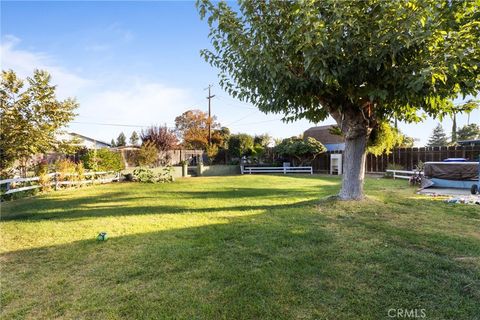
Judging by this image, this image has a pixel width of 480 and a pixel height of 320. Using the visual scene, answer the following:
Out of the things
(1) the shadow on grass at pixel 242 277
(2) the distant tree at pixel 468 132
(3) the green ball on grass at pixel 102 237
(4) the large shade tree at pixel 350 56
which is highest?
(2) the distant tree at pixel 468 132

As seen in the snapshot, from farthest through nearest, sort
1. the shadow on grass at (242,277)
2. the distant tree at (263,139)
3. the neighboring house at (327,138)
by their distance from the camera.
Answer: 1. the distant tree at (263,139)
2. the neighboring house at (327,138)
3. the shadow on grass at (242,277)

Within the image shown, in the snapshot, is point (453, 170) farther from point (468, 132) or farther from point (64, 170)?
point (468, 132)

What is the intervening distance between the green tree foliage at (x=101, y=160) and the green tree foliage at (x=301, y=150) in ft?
39.2

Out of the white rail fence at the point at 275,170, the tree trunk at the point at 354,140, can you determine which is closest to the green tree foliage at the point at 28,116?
the tree trunk at the point at 354,140

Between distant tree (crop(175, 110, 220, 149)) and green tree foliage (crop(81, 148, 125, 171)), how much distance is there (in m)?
16.3

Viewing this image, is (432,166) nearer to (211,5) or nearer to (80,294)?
(211,5)

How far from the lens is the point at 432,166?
34.9ft

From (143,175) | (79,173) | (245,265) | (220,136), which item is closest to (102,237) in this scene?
(245,265)

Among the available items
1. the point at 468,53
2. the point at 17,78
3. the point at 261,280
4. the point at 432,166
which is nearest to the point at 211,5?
the point at 468,53

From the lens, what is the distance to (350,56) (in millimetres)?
4855

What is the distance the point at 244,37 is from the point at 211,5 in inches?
34.8

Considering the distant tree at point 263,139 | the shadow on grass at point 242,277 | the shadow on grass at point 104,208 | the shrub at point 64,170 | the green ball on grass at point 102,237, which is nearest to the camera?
the shadow on grass at point 242,277

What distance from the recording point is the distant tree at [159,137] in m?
21.4

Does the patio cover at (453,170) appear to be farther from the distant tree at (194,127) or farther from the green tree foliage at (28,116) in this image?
the distant tree at (194,127)
